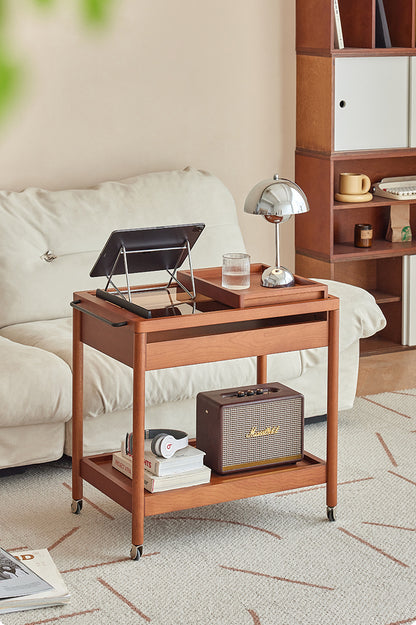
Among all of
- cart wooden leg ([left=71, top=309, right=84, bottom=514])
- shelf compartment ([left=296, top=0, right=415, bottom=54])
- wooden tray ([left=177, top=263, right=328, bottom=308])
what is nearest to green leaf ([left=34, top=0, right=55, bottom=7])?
wooden tray ([left=177, top=263, right=328, bottom=308])

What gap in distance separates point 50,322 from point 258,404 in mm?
1043

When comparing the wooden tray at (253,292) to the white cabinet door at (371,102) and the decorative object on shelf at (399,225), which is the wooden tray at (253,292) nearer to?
the white cabinet door at (371,102)

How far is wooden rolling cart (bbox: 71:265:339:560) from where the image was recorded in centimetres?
199

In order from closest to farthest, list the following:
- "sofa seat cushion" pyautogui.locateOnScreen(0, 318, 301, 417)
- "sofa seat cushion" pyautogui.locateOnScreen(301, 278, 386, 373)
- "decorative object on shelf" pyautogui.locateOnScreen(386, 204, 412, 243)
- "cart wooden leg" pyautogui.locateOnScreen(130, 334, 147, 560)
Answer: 1. "cart wooden leg" pyautogui.locateOnScreen(130, 334, 147, 560)
2. "sofa seat cushion" pyautogui.locateOnScreen(0, 318, 301, 417)
3. "sofa seat cushion" pyautogui.locateOnScreen(301, 278, 386, 373)
4. "decorative object on shelf" pyautogui.locateOnScreen(386, 204, 412, 243)

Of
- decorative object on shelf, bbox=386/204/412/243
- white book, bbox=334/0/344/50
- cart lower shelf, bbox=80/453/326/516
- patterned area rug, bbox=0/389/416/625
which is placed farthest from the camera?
decorative object on shelf, bbox=386/204/412/243

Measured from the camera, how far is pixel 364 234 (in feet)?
12.5

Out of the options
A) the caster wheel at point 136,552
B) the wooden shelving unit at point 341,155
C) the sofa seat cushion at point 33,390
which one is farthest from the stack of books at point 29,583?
the wooden shelving unit at point 341,155

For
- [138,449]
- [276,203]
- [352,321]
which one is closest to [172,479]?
[138,449]

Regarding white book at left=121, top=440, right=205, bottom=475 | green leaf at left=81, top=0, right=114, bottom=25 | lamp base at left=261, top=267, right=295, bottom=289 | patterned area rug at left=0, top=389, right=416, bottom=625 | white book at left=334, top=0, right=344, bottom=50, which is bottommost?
patterned area rug at left=0, top=389, right=416, bottom=625

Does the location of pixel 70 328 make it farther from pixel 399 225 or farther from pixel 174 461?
pixel 399 225

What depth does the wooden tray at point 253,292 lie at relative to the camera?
208cm

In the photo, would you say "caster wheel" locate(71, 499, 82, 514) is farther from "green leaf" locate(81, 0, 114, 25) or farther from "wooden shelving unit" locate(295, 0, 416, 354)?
"green leaf" locate(81, 0, 114, 25)

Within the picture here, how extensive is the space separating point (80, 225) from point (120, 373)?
2.59 feet

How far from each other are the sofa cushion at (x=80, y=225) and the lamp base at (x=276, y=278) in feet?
3.27
